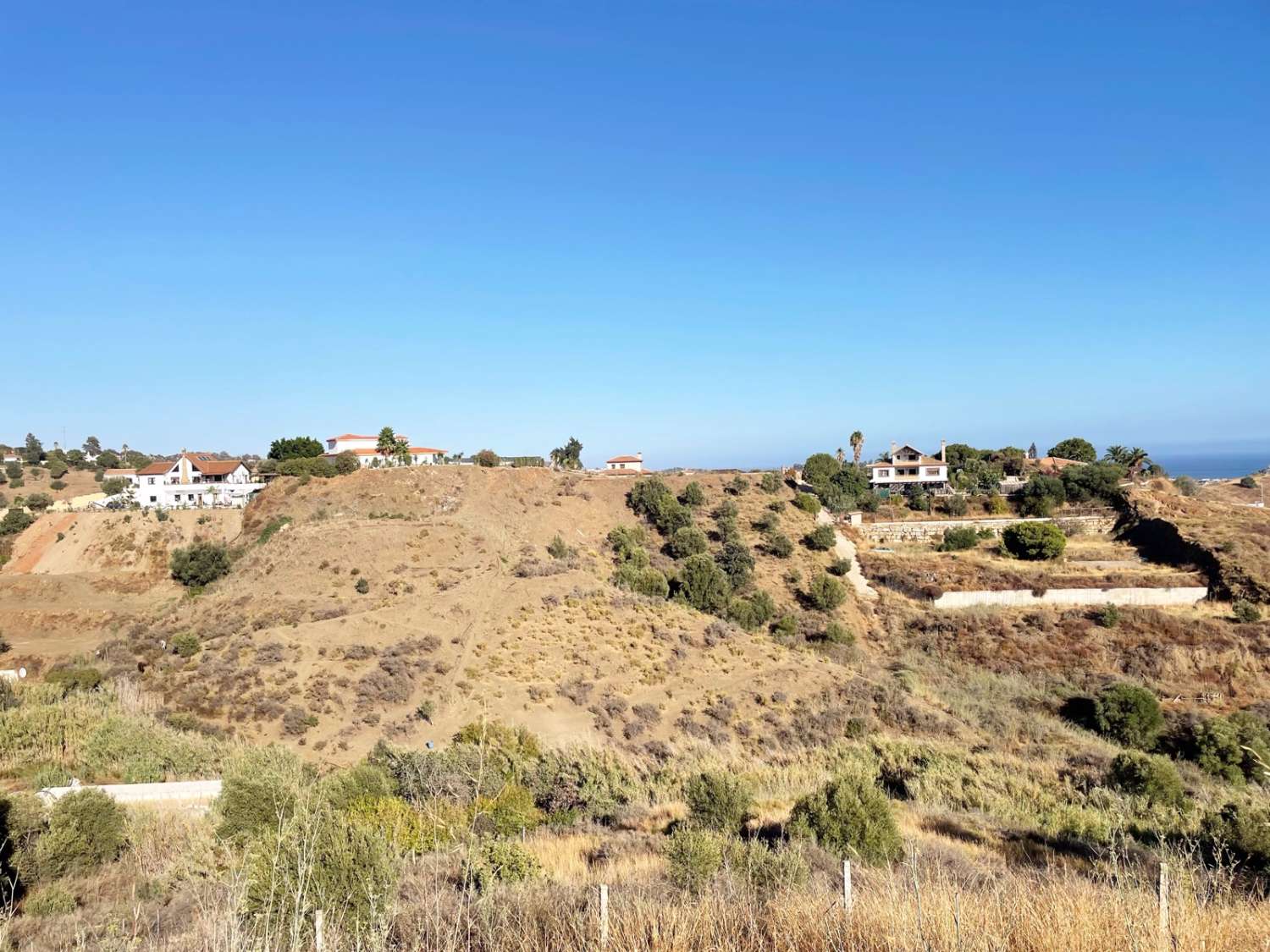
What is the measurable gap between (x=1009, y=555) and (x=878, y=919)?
40980mm

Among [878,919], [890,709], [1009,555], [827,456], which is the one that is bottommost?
[890,709]

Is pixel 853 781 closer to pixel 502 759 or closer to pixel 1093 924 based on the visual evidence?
pixel 1093 924

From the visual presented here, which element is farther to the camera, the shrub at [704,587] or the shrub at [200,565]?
the shrub at [200,565]

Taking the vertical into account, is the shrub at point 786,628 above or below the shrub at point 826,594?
below

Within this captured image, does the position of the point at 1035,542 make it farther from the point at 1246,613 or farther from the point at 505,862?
the point at 505,862

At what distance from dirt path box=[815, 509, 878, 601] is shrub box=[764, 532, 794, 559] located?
2.75 m

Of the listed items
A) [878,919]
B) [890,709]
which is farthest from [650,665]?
[878,919]

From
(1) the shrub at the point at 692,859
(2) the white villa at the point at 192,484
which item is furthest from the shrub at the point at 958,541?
(2) the white villa at the point at 192,484

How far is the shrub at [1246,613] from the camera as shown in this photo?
29703mm

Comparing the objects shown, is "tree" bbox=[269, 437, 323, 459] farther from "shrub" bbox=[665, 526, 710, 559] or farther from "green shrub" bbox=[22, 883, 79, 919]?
"green shrub" bbox=[22, 883, 79, 919]

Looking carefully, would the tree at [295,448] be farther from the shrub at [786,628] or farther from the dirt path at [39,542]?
the shrub at [786,628]

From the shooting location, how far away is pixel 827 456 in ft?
182

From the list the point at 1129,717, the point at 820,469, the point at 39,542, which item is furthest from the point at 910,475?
the point at 39,542

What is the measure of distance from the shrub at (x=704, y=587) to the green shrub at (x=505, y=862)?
22919mm
